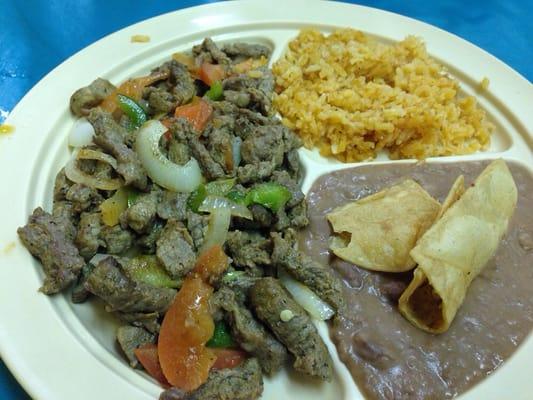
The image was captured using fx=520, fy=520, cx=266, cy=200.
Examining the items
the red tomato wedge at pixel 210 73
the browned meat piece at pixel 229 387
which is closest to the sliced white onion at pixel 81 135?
the red tomato wedge at pixel 210 73

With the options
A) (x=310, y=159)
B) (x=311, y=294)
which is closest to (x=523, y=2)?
(x=310, y=159)

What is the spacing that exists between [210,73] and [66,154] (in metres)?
0.82

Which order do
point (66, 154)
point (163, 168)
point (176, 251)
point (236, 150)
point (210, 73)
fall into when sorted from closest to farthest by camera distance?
point (176, 251), point (163, 168), point (236, 150), point (66, 154), point (210, 73)

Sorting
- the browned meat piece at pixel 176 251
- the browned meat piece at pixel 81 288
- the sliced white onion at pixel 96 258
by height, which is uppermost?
the browned meat piece at pixel 176 251

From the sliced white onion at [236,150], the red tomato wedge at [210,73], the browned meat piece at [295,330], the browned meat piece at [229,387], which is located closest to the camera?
the browned meat piece at [229,387]

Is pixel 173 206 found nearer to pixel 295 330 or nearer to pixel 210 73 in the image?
pixel 295 330

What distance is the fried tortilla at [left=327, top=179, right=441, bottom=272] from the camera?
2008mm

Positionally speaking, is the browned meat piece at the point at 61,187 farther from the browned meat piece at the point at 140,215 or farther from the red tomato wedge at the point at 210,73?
the red tomato wedge at the point at 210,73

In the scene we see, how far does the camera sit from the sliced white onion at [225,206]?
2.08 meters

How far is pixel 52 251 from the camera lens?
1950mm

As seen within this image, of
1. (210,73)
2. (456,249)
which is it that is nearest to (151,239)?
(210,73)

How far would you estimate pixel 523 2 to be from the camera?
4027 mm

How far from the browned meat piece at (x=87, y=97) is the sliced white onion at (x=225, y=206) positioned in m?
0.84

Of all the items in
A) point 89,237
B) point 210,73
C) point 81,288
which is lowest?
point 81,288
